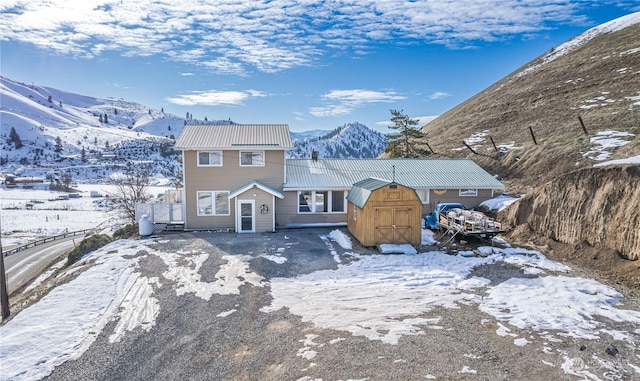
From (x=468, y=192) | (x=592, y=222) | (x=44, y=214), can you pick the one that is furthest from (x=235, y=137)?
(x=44, y=214)

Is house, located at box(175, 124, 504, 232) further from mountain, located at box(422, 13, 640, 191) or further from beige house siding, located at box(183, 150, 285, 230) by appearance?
mountain, located at box(422, 13, 640, 191)

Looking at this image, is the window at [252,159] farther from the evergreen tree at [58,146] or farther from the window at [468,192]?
the evergreen tree at [58,146]

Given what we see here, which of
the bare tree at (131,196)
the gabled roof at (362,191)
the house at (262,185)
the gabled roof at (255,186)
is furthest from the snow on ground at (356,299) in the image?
the bare tree at (131,196)

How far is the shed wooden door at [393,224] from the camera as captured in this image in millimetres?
16484

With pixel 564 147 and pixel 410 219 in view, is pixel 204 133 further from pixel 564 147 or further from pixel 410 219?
pixel 564 147

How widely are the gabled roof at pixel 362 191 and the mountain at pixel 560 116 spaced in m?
11.5

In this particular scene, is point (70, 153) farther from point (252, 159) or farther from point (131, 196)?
point (252, 159)

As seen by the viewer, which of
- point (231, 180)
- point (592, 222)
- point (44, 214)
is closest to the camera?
point (592, 222)

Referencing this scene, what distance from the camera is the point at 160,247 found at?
16.8 metres

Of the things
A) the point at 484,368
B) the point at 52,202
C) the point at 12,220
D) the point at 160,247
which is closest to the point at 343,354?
the point at 484,368

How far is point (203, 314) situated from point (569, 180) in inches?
609

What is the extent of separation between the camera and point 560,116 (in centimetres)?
3288

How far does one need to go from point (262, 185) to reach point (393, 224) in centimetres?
758

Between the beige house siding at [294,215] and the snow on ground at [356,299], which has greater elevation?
the beige house siding at [294,215]
